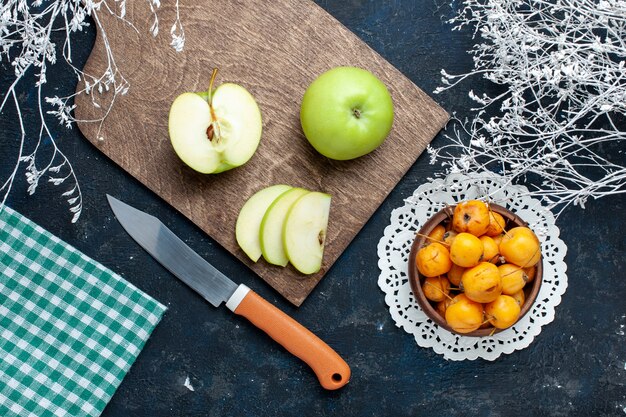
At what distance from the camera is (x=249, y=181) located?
3.91ft

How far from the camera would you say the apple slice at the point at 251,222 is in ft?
3.85

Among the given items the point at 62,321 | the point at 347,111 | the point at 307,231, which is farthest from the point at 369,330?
the point at 62,321

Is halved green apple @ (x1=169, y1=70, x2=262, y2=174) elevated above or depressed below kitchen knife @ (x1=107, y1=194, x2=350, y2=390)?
above

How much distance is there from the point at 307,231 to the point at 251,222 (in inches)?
3.8

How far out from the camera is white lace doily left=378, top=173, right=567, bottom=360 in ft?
3.92

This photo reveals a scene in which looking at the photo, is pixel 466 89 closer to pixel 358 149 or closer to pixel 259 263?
pixel 358 149

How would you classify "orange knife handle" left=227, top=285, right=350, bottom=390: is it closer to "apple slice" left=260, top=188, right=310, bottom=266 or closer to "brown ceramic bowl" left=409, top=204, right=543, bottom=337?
"apple slice" left=260, top=188, right=310, bottom=266

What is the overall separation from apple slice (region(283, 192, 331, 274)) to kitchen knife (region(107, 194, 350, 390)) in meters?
0.09

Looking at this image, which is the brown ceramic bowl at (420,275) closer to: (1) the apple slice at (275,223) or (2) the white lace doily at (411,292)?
(2) the white lace doily at (411,292)

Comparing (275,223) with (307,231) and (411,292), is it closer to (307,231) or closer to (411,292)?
(307,231)

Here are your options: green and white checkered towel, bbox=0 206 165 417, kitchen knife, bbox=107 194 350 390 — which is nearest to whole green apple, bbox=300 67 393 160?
kitchen knife, bbox=107 194 350 390

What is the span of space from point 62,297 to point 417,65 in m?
0.73

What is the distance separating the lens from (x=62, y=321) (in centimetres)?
120

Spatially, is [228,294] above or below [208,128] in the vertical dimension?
below
